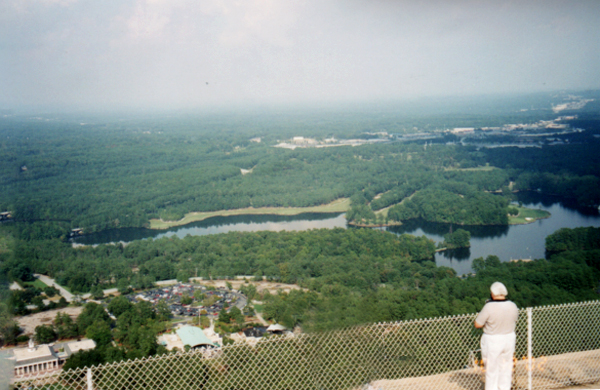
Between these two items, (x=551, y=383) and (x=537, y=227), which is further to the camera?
(x=537, y=227)

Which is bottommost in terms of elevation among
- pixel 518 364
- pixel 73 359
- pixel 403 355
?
pixel 73 359

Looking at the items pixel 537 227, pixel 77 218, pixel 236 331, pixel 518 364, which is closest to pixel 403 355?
pixel 518 364

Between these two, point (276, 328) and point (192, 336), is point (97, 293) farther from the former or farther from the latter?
point (276, 328)

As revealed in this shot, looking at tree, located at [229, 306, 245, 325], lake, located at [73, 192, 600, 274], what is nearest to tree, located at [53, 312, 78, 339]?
tree, located at [229, 306, 245, 325]

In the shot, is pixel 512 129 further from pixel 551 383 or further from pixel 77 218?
pixel 551 383

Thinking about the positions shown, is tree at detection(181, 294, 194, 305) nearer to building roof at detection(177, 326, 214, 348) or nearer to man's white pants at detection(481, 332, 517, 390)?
building roof at detection(177, 326, 214, 348)

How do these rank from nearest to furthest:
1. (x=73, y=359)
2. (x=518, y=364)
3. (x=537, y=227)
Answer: (x=518, y=364)
(x=73, y=359)
(x=537, y=227)
